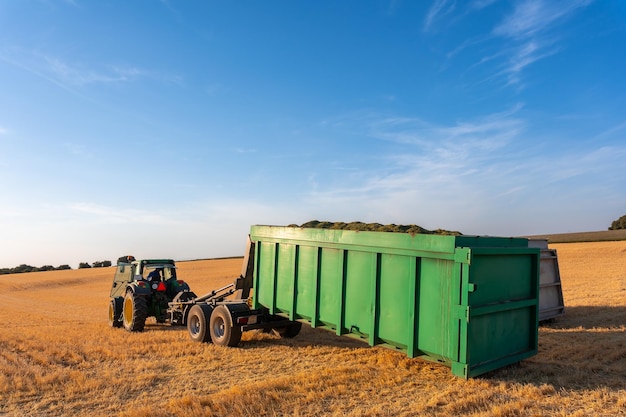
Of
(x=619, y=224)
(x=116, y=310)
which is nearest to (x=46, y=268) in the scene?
(x=116, y=310)

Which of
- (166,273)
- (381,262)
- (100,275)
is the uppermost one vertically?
(381,262)

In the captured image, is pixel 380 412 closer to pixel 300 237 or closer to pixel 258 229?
pixel 300 237

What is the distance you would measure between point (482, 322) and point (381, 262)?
161 centimetres

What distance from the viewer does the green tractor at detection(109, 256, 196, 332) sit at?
1243 centimetres

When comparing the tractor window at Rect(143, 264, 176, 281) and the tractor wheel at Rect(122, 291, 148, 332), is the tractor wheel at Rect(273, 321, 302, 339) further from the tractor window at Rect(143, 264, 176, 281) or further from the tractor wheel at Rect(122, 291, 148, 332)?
the tractor window at Rect(143, 264, 176, 281)

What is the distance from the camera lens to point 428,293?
20.4 feet

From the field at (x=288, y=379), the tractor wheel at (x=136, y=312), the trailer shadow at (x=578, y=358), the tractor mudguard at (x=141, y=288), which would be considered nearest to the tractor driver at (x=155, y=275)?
the tractor mudguard at (x=141, y=288)

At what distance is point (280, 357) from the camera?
8539 millimetres

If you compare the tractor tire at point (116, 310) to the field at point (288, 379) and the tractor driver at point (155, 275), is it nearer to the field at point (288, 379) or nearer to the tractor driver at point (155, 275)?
the tractor driver at point (155, 275)

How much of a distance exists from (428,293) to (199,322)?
6.13 metres

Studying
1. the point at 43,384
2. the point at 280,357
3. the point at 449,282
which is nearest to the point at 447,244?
the point at 449,282

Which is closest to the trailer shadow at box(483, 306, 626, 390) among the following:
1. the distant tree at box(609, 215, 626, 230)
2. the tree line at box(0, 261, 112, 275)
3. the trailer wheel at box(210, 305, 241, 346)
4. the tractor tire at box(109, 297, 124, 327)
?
the trailer wheel at box(210, 305, 241, 346)

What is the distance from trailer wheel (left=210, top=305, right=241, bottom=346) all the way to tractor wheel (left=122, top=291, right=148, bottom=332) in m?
3.54

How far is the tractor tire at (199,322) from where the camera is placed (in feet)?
33.4
